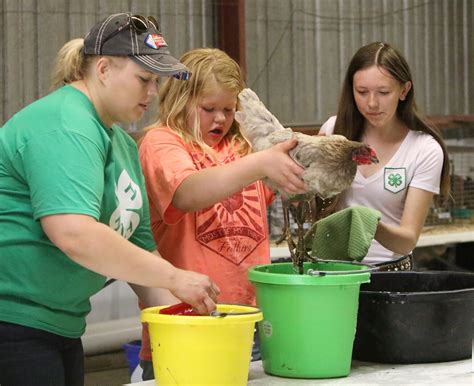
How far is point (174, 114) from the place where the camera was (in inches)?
99.3

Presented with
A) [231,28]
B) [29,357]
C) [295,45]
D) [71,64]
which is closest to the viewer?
[29,357]

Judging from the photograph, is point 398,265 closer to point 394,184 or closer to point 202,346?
point 394,184

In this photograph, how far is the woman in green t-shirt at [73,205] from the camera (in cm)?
187

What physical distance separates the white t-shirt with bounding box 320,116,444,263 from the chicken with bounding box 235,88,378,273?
57 centimetres

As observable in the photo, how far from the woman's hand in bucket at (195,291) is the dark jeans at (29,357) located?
0.31 metres

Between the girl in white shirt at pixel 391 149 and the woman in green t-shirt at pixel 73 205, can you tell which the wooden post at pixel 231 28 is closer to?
the girl in white shirt at pixel 391 149

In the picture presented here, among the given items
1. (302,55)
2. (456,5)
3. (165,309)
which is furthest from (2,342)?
(456,5)

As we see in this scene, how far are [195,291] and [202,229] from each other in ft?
1.77

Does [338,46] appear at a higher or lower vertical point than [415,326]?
higher

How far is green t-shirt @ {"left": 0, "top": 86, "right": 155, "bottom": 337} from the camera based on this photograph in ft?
6.16

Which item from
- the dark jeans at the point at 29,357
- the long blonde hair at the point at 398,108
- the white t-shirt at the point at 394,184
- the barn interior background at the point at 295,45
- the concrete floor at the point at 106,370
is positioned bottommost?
the concrete floor at the point at 106,370

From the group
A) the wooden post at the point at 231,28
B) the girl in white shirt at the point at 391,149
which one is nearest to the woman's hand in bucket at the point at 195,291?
the girl in white shirt at the point at 391,149

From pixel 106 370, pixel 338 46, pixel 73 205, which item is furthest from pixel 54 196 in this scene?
pixel 338 46

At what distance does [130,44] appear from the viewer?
2.03 m
